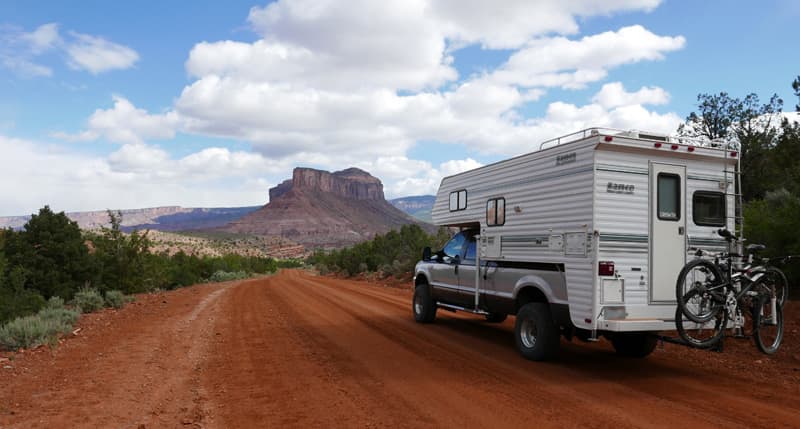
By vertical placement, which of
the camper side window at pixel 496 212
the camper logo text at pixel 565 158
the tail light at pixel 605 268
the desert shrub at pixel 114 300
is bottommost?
the desert shrub at pixel 114 300

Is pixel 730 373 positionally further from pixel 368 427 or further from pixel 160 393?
pixel 160 393

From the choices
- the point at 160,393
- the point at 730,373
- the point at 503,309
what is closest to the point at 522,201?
the point at 503,309

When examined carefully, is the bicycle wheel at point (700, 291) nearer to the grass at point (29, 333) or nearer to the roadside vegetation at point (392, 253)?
the grass at point (29, 333)

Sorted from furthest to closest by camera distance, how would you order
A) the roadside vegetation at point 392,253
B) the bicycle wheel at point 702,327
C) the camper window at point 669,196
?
the roadside vegetation at point 392,253 < the camper window at point 669,196 < the bicycle wheel at point 702,327

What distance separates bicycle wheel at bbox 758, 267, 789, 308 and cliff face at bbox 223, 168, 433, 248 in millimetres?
114345

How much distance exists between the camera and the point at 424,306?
1256cm

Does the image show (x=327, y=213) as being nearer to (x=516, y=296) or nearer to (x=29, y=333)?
(x=29, y=333)

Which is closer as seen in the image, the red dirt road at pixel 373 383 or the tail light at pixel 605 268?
the red dirt road at pixel 373 383

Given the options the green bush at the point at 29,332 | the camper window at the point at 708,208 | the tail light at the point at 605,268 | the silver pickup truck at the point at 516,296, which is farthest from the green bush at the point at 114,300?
the camper window at the point at 708,208

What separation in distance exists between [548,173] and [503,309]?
2.50 m

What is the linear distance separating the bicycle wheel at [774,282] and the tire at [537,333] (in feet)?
9.20

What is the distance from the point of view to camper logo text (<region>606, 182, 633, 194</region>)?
7570 millimetres

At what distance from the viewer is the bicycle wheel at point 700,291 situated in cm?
721

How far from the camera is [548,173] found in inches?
334
